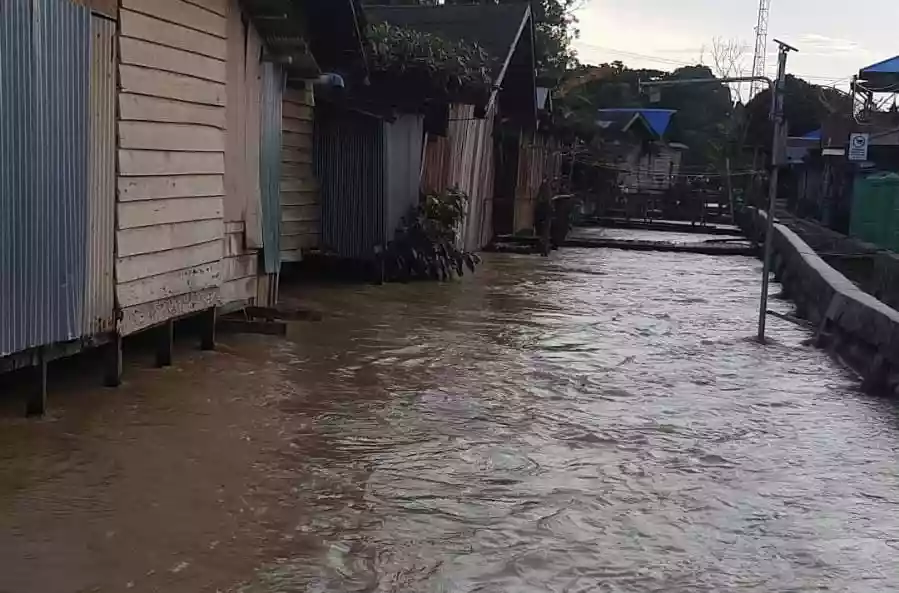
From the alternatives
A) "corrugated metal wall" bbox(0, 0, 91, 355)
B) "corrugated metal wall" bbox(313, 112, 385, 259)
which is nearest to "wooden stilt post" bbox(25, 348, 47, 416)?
"corrugated metal wall" bbox(0, 0, 91, 355)

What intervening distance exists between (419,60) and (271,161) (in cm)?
428

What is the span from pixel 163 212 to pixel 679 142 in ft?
165

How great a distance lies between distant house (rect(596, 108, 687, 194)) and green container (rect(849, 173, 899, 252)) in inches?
540

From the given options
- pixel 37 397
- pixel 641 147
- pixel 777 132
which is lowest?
pixel 37 397

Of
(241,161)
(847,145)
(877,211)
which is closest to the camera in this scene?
(241,161)

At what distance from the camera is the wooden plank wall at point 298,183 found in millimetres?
12578

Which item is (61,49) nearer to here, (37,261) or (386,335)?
(37,261)

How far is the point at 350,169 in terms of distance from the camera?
535 inches

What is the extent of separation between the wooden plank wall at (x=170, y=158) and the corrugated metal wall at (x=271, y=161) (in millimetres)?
1083

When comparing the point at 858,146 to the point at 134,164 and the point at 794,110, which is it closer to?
the point at 134,164

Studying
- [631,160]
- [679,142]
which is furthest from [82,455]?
[679,142]

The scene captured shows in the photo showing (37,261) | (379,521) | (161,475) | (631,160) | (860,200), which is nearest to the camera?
(379,521)

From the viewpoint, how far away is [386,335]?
1026 centimetres

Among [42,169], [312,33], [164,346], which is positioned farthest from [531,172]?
[42,169]
